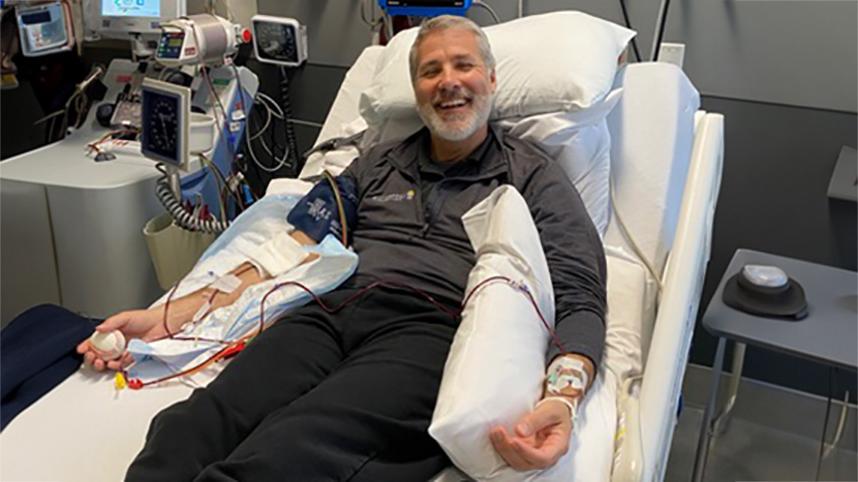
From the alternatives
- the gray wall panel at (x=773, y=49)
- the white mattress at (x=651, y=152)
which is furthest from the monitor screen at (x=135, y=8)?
the gray wall panel at (x=773, y=49)

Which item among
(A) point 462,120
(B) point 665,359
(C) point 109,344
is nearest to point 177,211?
(C) point 109,344

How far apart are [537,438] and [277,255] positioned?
2.56ft

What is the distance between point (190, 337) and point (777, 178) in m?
1.60

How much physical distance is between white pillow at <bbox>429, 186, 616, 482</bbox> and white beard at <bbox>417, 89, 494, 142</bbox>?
9.9 inches

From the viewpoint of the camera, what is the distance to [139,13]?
2.39 m

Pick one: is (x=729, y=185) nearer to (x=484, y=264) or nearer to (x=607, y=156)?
(x=607, y=156)

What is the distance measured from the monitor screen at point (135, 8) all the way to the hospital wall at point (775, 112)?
1.12 meters

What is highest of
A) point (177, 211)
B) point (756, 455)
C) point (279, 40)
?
point (279, 40)

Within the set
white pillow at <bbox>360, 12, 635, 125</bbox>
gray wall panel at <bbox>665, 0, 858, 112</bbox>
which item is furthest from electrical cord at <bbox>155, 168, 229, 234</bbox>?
gray wall panel at <bbox>665, 0, 858, 112</bbox>

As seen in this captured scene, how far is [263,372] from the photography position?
1.37 metres

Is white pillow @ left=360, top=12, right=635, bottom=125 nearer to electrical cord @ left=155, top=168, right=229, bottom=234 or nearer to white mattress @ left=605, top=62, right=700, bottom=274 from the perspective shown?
white mattress @ left=605, top=62, right=700, bottom=274

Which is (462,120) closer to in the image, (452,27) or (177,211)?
(452,27)

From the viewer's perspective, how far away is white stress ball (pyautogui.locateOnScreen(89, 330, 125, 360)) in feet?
4.99

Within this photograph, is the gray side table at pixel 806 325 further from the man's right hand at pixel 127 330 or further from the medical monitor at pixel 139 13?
the medical monitor at pixel 139 13
